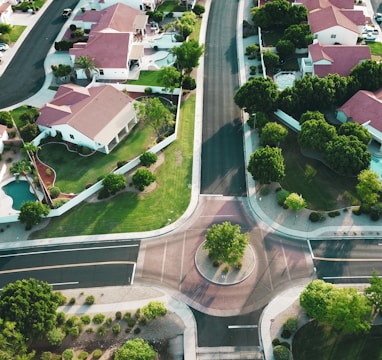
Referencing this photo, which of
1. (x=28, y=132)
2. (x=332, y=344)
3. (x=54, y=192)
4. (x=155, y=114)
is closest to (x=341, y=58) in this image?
(x=155, y=114)

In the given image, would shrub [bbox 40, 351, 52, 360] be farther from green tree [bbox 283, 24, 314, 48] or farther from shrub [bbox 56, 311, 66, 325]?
green tree [bbox 283, 24, 314, 48]

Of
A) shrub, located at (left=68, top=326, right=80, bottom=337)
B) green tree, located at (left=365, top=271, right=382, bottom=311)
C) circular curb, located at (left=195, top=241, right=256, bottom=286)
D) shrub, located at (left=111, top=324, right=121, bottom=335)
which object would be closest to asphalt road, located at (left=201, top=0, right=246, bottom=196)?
circular curb, located at (left=195, top=241, right=256, bottom=286)

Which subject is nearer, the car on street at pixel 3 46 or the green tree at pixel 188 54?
the green tree at pixel 188 54

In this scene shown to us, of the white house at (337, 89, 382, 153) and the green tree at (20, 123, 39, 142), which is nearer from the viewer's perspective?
the white house at (337, 89, 382, 153)

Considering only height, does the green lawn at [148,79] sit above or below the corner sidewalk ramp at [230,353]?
above

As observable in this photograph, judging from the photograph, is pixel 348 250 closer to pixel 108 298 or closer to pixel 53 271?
pixel 108 298

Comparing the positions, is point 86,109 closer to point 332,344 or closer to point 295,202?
point 295,202

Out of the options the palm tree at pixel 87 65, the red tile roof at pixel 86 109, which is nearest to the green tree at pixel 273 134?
the red tile roof at pixel 86 109

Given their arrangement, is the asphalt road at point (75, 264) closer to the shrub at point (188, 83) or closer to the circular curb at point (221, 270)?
the circular curb at point (221, 270)
